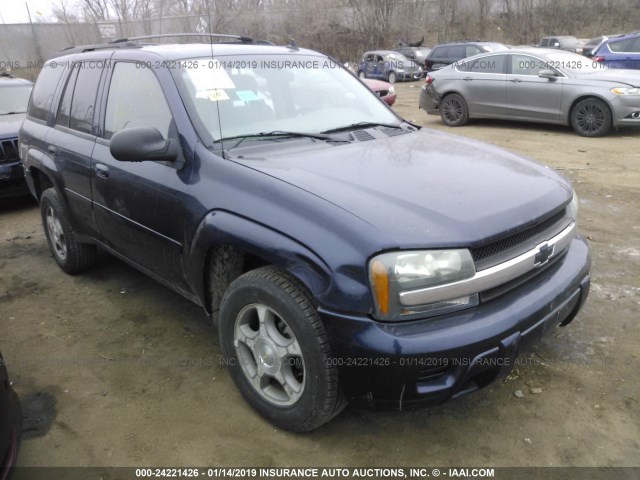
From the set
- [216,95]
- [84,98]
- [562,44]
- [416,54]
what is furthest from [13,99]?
[562,44]

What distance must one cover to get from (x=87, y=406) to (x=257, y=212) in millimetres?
1502

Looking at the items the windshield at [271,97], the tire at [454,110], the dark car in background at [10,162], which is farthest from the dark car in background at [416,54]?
the windshield at [271,97]

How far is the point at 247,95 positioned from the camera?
3.19 metres

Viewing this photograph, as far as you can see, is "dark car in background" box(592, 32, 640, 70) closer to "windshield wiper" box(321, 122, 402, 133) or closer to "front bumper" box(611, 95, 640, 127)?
"front bumper" box(611, 95, 640, 127)

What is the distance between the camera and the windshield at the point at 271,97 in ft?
9.95

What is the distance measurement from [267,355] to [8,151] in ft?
18.2

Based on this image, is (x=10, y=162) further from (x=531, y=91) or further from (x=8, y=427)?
(x=531, y=91)

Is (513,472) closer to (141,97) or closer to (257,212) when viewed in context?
(257,212)

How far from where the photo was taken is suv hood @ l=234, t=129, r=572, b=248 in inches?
87.7

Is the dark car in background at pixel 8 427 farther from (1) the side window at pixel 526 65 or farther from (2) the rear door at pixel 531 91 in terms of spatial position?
(1) the side window at pixel 526 65

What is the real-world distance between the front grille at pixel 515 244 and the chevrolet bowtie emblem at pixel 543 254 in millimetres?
32

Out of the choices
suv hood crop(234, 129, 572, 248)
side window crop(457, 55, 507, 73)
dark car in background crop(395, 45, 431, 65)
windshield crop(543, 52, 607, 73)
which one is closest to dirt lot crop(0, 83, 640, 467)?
suv hood crop(234, 129, 572, 248)

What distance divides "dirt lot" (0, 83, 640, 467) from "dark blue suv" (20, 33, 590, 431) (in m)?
0.29

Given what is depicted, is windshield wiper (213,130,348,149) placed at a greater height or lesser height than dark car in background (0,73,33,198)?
greater
